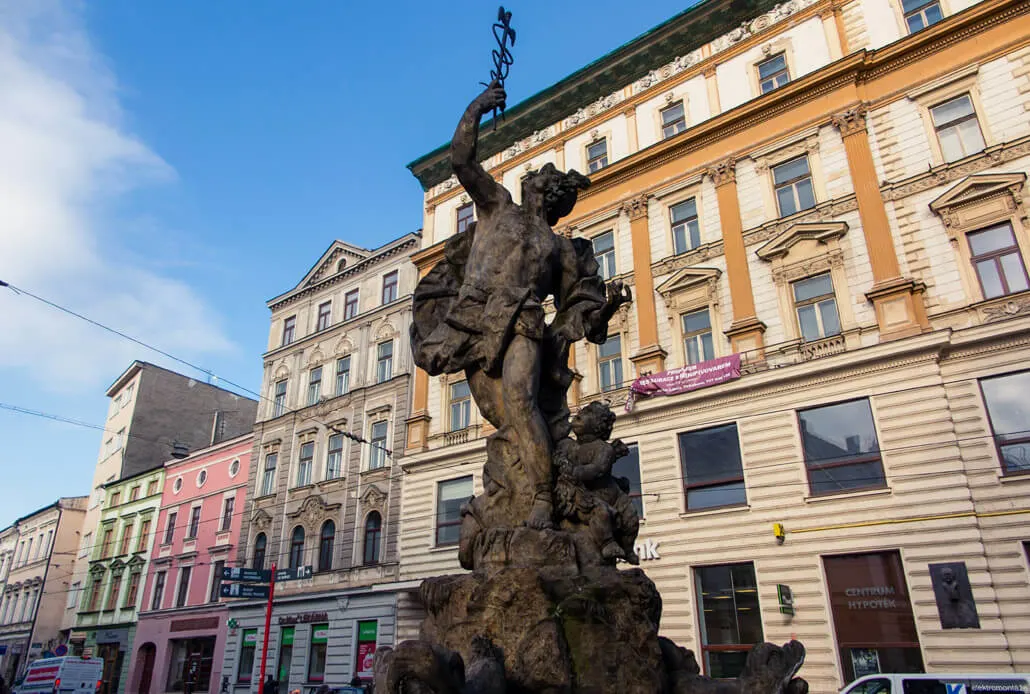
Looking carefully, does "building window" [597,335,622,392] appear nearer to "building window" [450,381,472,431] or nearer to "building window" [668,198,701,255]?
"building window" [668,198,701,255]

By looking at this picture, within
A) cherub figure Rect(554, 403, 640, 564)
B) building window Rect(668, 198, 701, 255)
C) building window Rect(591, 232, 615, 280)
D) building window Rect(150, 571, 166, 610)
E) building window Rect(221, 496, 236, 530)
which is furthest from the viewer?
building window Rect(150, 571, 166, 610)

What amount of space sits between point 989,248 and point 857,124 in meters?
4.66

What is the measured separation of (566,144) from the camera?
24.2 metres

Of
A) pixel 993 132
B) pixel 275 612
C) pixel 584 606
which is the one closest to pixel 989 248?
pixel 993 132

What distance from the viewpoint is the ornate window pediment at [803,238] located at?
16969 millimetres

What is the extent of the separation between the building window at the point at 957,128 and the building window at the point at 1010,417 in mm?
5399

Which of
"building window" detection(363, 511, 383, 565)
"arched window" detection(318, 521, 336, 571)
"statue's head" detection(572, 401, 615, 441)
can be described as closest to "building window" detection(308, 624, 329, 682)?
"arched window" detection(318, 521, 336, 571)

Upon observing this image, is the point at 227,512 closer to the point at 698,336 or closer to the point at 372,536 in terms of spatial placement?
the point at 372,536

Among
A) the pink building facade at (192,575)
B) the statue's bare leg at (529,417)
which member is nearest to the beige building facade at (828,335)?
the pink building facade at (192,575)

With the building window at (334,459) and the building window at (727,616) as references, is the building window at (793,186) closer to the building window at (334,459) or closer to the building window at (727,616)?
the building window at (727,616)

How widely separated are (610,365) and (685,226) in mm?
4580

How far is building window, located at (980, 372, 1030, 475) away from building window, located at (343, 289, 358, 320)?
23.1 metres

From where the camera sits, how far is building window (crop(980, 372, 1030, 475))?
13.6 meters

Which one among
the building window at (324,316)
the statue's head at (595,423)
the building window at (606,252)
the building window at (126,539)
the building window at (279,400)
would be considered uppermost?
the building window at (324,316)
